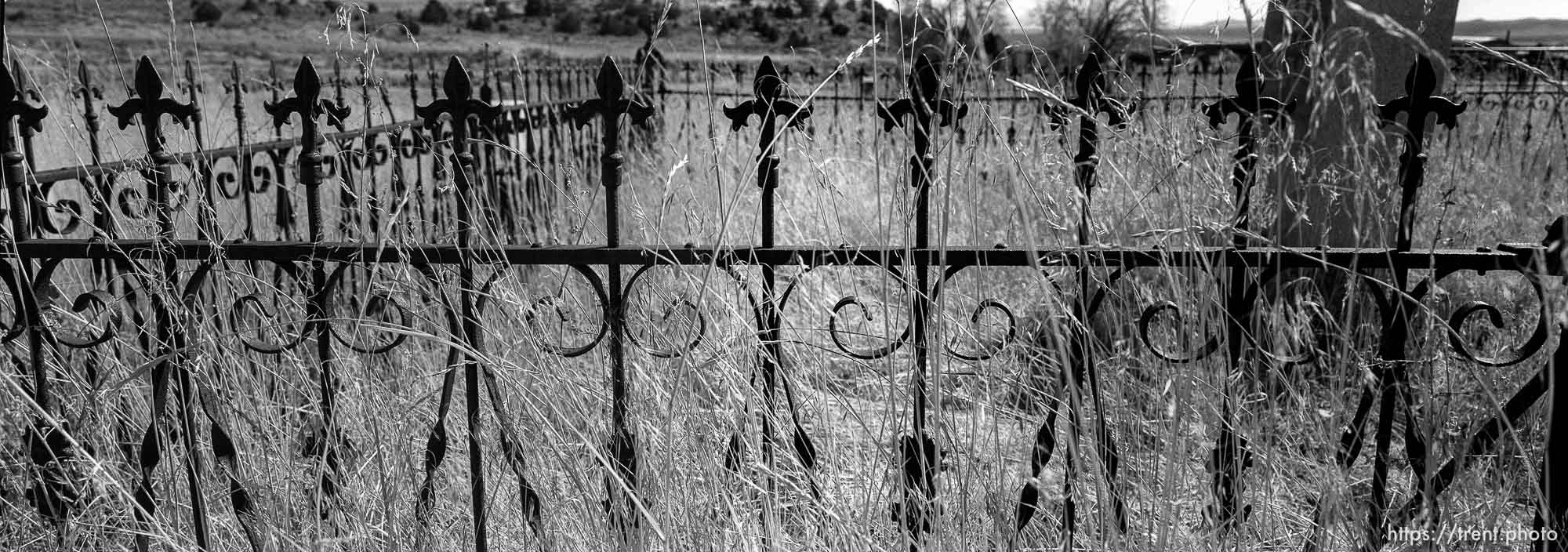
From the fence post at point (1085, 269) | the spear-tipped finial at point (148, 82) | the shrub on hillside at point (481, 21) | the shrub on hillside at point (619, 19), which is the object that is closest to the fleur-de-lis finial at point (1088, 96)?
the fence post at point (1085, 269)

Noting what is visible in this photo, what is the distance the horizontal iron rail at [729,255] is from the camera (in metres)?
1.63

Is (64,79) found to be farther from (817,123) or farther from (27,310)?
(817,123)

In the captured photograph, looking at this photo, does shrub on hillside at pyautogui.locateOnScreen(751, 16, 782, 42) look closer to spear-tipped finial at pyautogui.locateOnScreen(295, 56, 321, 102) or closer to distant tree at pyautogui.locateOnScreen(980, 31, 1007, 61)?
distant tree at pyautogui.locateOnScreen(980, 31, 1007, 61)

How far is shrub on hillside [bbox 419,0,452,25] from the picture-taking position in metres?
31.4

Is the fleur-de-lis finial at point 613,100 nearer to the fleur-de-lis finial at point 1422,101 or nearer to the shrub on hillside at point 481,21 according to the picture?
the fleur-de-lis finial at point 1422,101

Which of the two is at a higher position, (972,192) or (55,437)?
(972,192)

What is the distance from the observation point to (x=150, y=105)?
5.78ft

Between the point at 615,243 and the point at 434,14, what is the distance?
33225 millimetres

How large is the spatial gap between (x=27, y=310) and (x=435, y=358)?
1456 mm

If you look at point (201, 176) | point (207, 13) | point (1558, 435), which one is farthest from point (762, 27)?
point (1558, 435)

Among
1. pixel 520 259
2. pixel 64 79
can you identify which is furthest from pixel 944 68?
pixel 64 79

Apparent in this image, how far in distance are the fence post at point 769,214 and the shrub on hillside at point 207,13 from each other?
3127 cm

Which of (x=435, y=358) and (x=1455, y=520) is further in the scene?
(x=435, y=358)

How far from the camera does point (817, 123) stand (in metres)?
9.91
